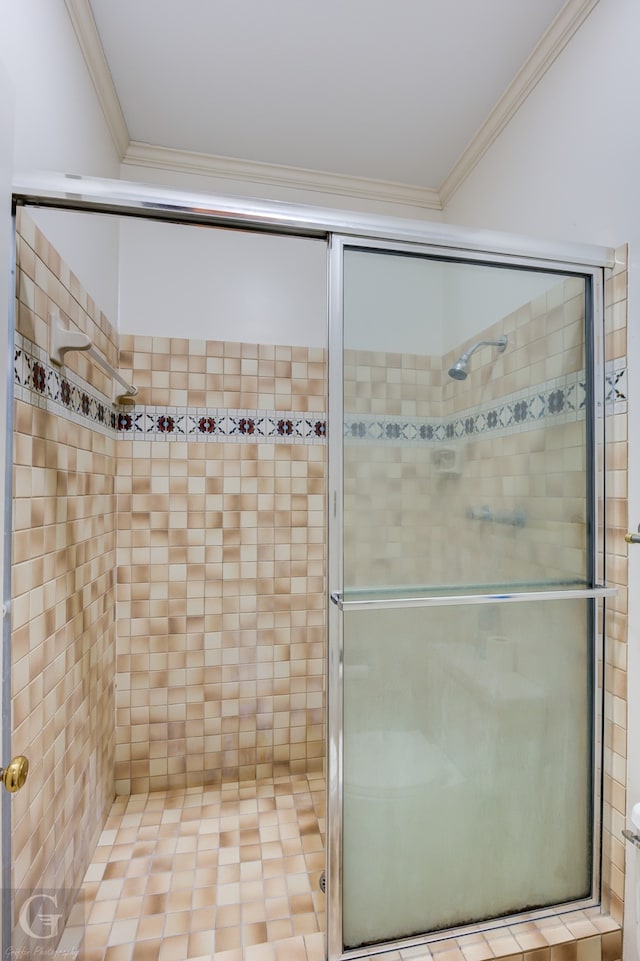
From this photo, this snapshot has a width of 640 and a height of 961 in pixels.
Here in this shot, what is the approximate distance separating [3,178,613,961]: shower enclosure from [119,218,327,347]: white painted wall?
3.22 ft

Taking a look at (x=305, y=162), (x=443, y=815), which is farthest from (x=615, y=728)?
(x=305, y=162)

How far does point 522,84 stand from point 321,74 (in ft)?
2.16

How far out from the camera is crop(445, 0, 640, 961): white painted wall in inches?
46.7

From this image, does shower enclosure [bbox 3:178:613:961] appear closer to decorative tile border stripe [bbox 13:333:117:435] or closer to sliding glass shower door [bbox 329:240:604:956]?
sliding glass shower door [bbox 329:240:604:956]

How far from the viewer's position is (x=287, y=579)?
208 cm

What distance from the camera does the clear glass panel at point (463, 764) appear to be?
3.73ft

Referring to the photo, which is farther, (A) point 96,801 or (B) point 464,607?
(A) point 96,801

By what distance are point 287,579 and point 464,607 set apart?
39.8 inches

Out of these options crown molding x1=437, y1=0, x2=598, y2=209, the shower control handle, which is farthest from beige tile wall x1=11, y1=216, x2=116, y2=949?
crown molding x1=437, y1=0, x2=598, y2=209

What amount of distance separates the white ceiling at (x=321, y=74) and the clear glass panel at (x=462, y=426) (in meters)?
0.81

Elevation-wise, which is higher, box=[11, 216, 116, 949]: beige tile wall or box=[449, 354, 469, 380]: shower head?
box=[449, 354, 469, 380]: shower head

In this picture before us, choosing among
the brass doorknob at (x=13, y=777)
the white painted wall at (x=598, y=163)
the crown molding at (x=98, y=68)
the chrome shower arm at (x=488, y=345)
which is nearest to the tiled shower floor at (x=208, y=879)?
the brass doorknob at (x=13, y=777)

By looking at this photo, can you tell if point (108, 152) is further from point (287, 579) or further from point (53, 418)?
point (287, 579)

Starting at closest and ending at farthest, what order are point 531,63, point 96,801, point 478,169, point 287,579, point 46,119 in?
point 46,119 → point 531,63 → point 96,801 → point 478,169 → point 287,579
